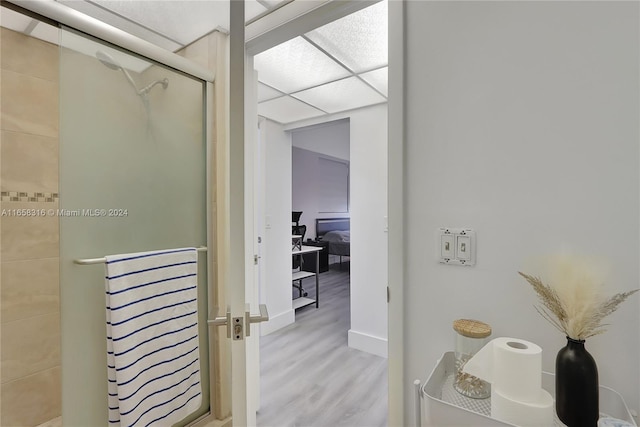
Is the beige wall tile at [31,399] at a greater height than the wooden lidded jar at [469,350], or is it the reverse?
the wooden lidded jar at [469,350]

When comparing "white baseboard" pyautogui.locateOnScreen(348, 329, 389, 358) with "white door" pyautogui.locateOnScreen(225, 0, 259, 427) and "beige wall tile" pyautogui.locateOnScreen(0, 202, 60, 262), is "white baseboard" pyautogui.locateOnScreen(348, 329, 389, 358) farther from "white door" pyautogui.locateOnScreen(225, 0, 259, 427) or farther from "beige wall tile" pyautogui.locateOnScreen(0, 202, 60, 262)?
"beige wall tile" pyautogui.locateOnScreen(0, 202, 60, 262)

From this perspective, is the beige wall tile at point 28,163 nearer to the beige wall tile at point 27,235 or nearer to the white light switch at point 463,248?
the beige wall tile at point 27,235

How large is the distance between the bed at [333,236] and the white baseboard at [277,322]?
2.13 metres

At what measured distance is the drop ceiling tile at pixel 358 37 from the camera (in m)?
1.39

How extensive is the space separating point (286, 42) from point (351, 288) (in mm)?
2101

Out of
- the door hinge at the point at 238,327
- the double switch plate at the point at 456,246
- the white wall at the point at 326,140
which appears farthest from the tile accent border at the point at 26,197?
the white wall at the point at 326,140

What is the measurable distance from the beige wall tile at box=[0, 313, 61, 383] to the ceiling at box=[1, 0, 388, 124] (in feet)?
5.08

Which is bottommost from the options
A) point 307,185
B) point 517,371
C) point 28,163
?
point 517,371

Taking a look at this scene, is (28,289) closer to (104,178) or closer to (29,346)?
(29,346)

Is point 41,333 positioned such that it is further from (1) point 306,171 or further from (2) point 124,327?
(1) point 306,171

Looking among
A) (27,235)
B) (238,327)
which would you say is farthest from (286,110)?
(238,327)

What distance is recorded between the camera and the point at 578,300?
0.67 metres

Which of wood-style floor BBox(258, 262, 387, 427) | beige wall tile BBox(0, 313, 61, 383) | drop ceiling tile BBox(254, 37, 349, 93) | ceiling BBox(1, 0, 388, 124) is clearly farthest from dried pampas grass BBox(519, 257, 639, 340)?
beige wall tile BBox(0, 313, 61, 383)

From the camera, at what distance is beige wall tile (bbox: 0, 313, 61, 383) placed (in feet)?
5.02
